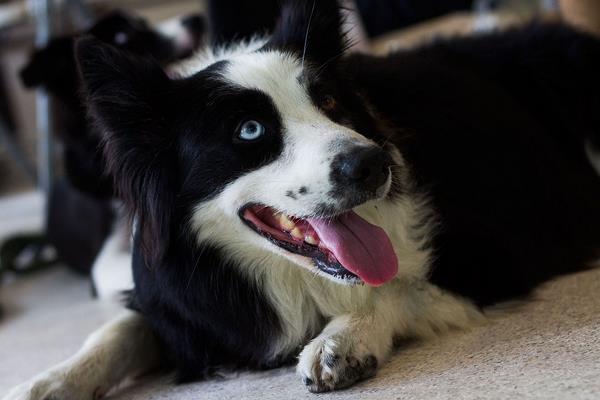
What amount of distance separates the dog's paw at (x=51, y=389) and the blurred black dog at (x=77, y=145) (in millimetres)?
1590

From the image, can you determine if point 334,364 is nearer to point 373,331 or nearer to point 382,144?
point 373,331

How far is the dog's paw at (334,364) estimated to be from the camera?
1514mm

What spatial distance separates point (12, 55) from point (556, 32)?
177 inches

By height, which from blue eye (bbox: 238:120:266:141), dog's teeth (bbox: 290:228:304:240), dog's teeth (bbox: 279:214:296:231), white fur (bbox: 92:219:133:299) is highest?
blue eye (bbox: 238:120:266:141)

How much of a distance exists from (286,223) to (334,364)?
1.04 feet

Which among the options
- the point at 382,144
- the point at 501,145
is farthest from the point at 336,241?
the point at 501,145

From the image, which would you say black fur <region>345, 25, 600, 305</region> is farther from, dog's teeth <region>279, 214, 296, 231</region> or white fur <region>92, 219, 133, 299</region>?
white fur <region>92, 219, 133, 299</region>

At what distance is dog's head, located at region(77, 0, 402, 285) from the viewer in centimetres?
155

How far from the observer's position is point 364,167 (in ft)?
4.73

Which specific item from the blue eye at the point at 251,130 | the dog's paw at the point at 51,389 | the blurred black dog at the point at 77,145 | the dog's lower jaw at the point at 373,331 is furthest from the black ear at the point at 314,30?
the blurred black dog at the point at 77,145

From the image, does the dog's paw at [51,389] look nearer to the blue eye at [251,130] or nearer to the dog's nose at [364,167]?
the blue eye at [251,130]

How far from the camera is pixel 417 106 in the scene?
2188 mm

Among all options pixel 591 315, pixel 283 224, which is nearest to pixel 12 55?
pixel 283 224

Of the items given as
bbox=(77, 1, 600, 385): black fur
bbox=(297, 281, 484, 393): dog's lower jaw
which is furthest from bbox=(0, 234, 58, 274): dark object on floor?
bbox=(297, 281, 484, 393): dog's lower jaw
